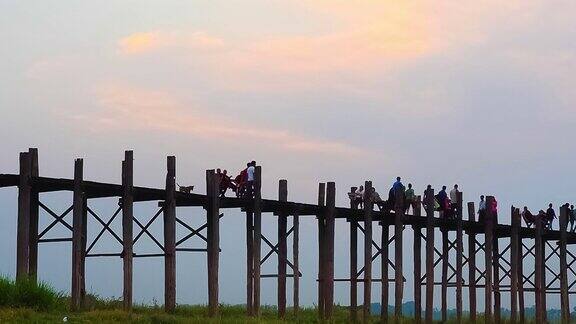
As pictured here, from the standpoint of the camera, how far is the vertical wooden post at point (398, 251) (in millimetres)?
35438

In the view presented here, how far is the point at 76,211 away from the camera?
28562 mm

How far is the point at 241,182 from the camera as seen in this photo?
3219cm

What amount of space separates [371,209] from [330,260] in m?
1.97

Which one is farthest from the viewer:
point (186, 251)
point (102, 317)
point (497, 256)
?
point (497, 256)

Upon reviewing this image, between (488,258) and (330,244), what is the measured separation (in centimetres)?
669

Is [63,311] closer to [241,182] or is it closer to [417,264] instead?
[241,182]

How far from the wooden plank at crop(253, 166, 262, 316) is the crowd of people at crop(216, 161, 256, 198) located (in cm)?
15

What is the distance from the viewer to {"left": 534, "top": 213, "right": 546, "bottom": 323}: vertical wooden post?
40.0 m

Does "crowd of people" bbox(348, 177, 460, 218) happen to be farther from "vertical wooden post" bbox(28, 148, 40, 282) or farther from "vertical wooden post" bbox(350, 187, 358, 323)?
"vertical wooden post" bbox(28, 148, 40, 282)

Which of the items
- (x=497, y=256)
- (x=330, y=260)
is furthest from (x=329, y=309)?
(x=497, y=256)

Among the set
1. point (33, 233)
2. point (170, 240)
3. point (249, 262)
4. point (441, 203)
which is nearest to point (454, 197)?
point (441, 203)

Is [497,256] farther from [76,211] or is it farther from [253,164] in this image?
[76,211]

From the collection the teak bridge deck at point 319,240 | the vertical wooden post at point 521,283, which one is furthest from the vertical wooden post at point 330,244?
the vertical wooden post at point 521,283

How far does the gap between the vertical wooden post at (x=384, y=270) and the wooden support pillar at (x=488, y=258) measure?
349 centimetres
